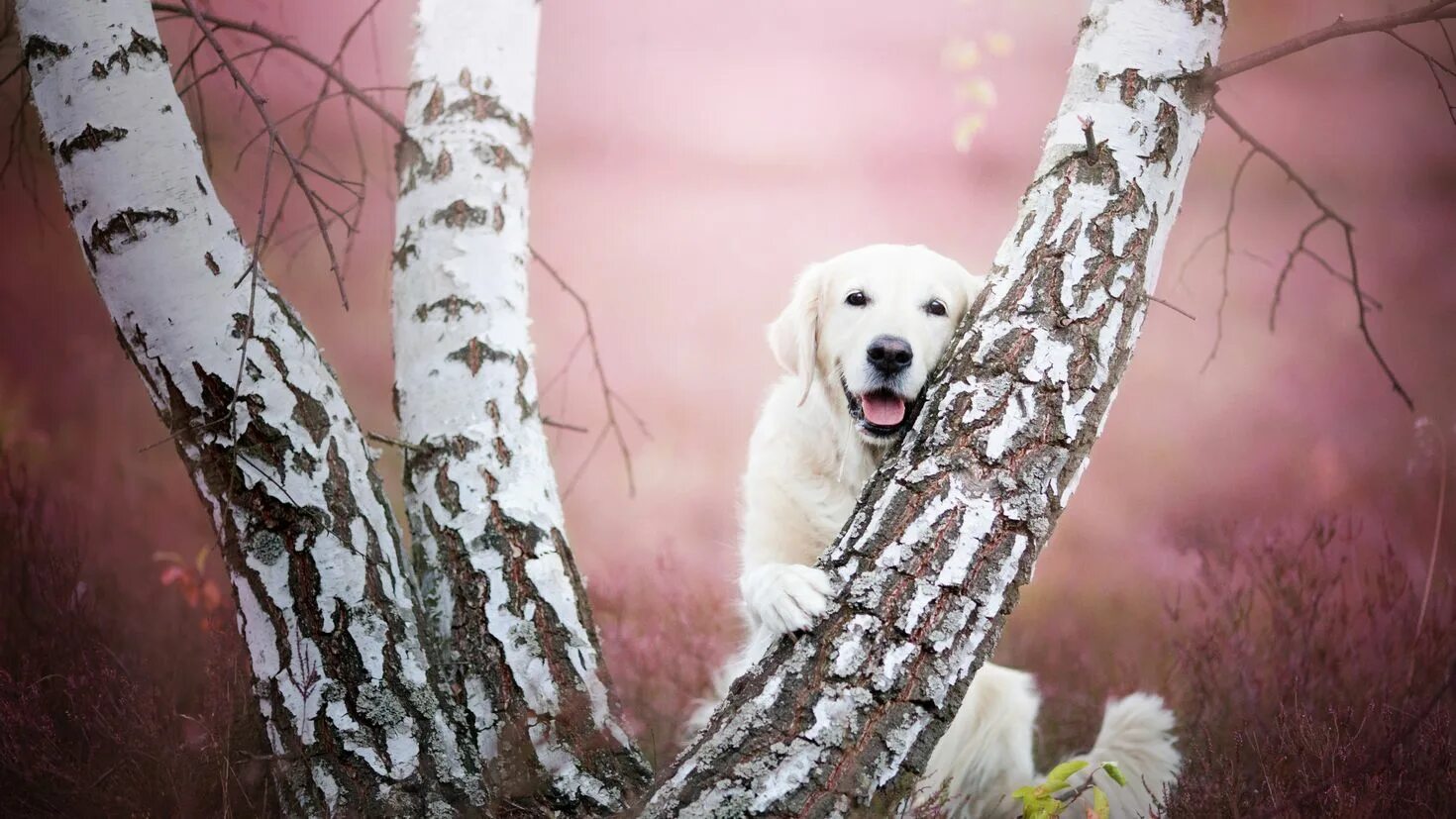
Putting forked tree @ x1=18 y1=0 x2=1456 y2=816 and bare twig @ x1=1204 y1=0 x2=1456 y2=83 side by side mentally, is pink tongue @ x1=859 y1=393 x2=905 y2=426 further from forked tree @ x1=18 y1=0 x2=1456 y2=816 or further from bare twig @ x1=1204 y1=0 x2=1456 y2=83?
bare twig @ x1=1204 y1=0 x2=1456 y2=83

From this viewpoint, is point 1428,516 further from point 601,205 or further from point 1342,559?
point 601,205

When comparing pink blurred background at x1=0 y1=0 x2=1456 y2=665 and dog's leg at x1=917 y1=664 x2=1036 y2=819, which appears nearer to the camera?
dog's leg at x1=917 y1=664 x2=1036 y2=819

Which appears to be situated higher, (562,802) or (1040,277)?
(1040,277)

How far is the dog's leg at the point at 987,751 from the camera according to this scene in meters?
2.32

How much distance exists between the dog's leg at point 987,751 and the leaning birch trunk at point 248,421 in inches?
49.8

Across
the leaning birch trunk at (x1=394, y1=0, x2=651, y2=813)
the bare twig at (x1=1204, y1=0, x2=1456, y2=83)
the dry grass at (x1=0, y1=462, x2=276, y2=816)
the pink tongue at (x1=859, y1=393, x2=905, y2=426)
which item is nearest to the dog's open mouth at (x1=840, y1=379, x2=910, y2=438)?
the pink tongue at (x1=859, y1=393, x2=905, y2=426)

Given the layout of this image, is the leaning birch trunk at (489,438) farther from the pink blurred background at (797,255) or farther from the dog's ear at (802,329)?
the pink blurred background at (797,255)

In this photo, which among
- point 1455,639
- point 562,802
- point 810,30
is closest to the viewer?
point 562,802

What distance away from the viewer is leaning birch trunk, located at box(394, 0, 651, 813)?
1.76 m

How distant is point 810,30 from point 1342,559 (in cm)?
256

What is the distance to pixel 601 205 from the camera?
3693 millimetres

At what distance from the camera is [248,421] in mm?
1548

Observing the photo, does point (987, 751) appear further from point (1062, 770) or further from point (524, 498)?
point (524, 498)

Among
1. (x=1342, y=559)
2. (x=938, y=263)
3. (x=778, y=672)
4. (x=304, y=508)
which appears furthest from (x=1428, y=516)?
(x=304, y=508)
